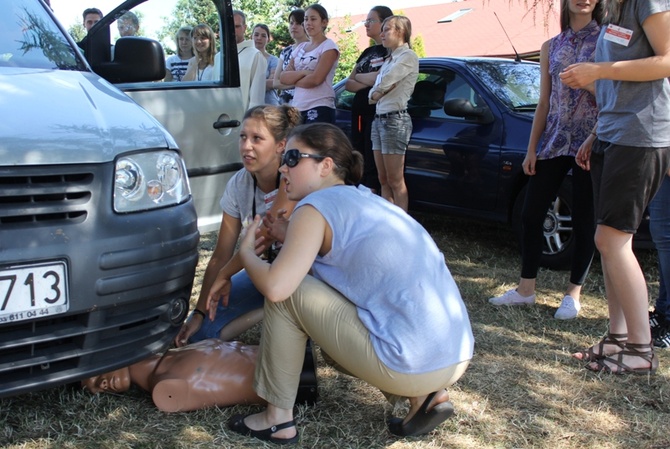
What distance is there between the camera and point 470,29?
26.6 metres

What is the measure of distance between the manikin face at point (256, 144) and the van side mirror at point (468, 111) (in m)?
2.59

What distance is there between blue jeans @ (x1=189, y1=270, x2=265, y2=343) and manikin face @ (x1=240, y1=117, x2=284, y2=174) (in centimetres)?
57

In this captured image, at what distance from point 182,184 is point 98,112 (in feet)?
1.29

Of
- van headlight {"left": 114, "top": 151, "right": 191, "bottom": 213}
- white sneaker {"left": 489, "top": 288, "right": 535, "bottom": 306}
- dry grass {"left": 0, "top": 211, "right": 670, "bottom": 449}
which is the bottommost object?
white sneaker {"left": 489, "top": 288, "right": 535, "bottom": 306}

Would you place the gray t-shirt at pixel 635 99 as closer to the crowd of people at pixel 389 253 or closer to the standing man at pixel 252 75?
the crowd of people at pixel 389 253

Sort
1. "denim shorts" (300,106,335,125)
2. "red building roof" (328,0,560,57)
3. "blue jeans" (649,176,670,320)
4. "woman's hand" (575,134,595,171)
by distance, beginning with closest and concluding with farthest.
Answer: "blue jeans" (649,176,670,320) < "woman's hand" (575,134,595,171) < "denim shorts" (300,106,335,125) < "red building roof" (328,0,560,57)

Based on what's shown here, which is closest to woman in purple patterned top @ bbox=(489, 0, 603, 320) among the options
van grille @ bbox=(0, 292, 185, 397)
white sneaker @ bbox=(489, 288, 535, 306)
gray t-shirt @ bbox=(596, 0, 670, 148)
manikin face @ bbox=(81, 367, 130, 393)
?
white sneaker @ bbox=(489, 288, 535, 306)

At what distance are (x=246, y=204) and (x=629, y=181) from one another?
1.65 m

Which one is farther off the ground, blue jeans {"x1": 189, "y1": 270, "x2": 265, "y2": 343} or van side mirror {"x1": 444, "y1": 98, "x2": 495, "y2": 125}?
van side mirror {"x1": 444, "y1": 98, "x2": 495, "y2": 125}

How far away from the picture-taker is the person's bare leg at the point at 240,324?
338 cm

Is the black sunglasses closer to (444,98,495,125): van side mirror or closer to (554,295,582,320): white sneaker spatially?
(554,295,582,320): white sneaker

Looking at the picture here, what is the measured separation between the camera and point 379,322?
2.39 m

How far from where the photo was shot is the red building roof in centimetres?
2248

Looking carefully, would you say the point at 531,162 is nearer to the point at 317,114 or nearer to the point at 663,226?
the point at 663,226
